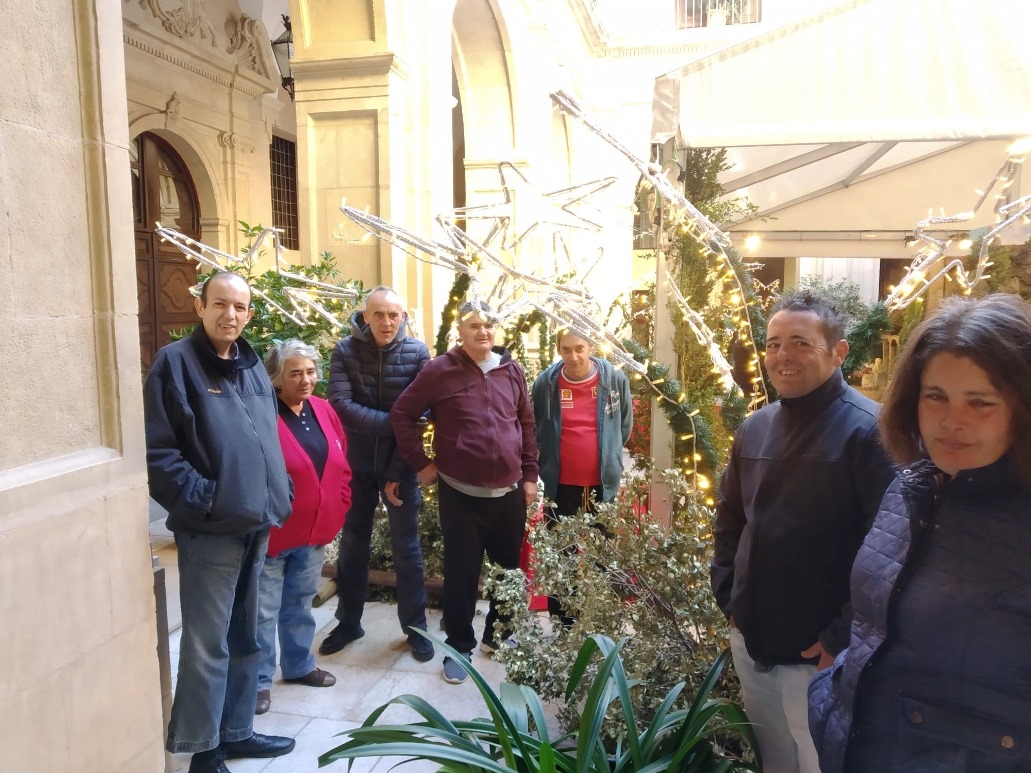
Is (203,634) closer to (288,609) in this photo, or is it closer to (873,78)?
(288,609)

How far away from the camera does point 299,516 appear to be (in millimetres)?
3275

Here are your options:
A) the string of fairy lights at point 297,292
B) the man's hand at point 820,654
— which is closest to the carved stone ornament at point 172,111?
the string of fairy lights at point 297,292

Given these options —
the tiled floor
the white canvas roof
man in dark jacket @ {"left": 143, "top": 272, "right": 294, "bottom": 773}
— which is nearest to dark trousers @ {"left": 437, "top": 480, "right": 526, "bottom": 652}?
the tiled floor

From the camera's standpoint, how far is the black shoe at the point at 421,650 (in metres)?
3.85

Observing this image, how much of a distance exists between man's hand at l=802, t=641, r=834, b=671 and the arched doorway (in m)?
8.42

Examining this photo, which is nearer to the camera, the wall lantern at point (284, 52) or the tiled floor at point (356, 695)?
the tiled floor at point (356, 695)

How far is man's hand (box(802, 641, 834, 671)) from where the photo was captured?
74.3 inches

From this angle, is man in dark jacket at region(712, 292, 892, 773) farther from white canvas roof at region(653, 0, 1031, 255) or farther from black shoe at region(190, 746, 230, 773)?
black shoe at region(190, 746, 230, 773)

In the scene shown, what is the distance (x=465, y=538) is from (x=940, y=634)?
8.46 ft

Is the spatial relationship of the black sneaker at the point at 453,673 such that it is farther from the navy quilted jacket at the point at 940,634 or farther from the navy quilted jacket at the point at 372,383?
the navy quilted jacket at the point at 940,634

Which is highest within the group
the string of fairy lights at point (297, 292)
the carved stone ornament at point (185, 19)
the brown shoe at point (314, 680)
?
the carved stone ornament at point (185, 19)

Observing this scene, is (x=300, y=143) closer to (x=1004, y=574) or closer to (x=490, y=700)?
(x=490, y=700)

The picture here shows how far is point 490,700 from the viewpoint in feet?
7.27

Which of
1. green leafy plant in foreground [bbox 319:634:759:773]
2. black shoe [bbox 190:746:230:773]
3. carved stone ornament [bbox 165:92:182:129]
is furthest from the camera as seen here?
carved stone ornament [bbox 165:92:182:129]
